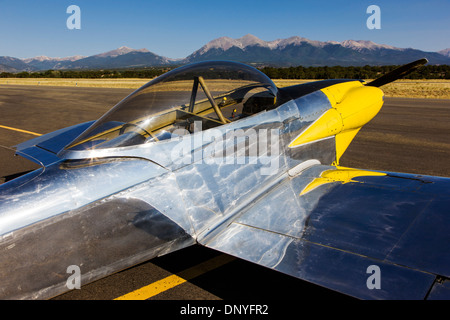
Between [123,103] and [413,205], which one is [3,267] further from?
[413,205]

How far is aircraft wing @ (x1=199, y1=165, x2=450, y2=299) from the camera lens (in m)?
1.93

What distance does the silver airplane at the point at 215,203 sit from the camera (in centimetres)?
201

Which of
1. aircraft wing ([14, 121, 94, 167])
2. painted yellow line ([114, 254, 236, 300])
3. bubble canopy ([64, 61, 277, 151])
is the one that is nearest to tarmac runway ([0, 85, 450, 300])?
painted yellow line ([114, 254, 236, 300])

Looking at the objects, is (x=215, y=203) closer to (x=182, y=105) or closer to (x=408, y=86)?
(x=182, y=105)

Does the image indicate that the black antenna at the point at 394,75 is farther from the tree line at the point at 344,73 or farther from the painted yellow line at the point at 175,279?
the tree line at the point at 344,73

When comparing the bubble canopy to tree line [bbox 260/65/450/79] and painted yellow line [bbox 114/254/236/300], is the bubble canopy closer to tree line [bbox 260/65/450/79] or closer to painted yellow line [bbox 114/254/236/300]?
painted yellow line [bbox 114/254/236/300]

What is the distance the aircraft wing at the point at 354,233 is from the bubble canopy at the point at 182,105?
3.13ft

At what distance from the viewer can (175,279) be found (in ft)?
9.45

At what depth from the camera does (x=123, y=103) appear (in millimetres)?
2988

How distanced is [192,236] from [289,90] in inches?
102

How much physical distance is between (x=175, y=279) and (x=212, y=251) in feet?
1.95

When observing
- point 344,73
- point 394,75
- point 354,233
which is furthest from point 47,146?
point 344,73
